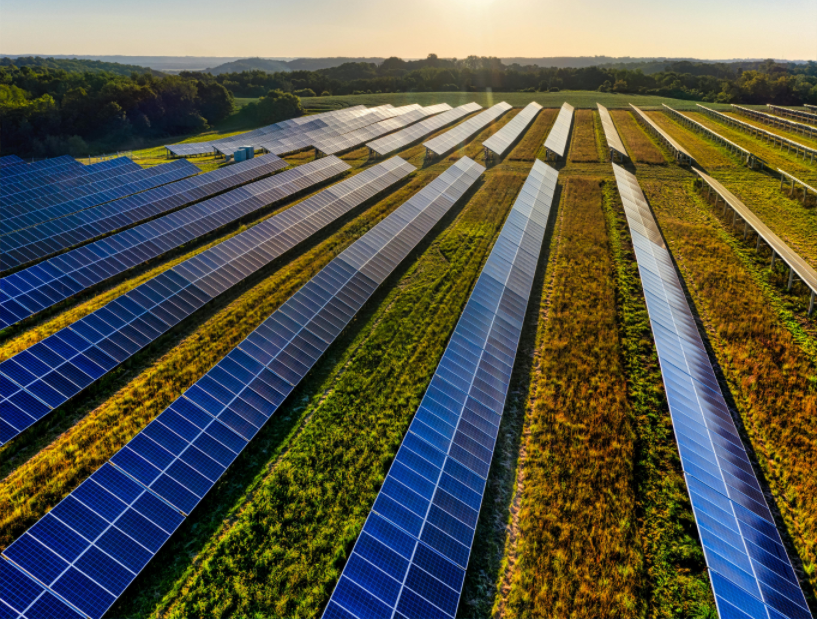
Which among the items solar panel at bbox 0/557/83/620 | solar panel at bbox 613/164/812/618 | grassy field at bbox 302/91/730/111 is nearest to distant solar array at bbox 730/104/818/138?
grassy field at bbox 302/91/730/111

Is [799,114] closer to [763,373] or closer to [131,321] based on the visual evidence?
[763,373]

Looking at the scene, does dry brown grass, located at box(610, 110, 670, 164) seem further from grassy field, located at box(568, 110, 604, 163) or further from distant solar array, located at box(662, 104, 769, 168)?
distant solar array, located at box(662, 104, 769, 168)

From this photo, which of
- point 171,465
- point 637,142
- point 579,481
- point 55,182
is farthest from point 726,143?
point 55,182

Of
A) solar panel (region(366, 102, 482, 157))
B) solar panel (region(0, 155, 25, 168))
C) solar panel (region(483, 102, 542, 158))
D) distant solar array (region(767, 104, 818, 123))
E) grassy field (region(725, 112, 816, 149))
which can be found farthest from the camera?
distant solar array (region(767, 104, 818, 123))

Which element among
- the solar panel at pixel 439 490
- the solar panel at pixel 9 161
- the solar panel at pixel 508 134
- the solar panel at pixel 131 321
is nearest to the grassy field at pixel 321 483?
the solar panel at pixel 439 490

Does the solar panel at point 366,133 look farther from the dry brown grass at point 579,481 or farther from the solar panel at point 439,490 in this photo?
the solar panel at point 439,490
